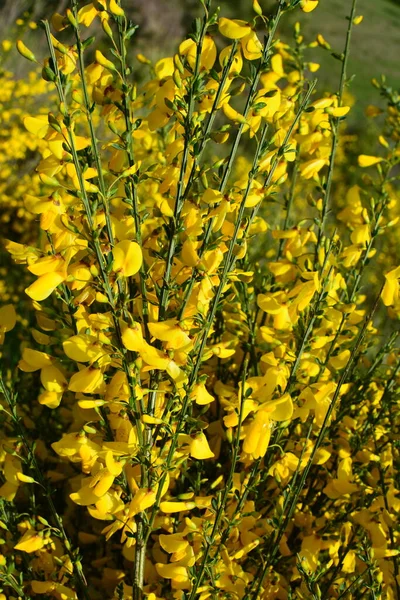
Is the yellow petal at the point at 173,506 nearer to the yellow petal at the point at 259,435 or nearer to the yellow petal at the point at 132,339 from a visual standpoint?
the yellow petal at the point at 259,435

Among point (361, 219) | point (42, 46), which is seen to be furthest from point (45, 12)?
point (361, 219)

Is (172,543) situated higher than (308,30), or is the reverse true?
(172,543)

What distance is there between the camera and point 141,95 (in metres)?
1.09

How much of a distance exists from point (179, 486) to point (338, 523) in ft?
0.98

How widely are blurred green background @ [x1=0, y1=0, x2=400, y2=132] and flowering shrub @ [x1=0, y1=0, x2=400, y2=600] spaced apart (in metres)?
0.38

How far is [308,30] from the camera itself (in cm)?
1275

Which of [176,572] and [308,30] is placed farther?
[308,30]

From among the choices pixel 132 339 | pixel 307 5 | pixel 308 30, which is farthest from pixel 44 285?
pixel 308 30

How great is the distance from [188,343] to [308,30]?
13.0 metres

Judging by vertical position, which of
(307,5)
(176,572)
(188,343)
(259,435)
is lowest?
(176,572)

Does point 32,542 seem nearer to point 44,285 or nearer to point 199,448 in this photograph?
point 199,448

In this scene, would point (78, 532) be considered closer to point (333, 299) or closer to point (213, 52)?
point (333, 299)

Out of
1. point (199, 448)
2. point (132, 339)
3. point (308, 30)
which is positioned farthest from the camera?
point (308, 30)

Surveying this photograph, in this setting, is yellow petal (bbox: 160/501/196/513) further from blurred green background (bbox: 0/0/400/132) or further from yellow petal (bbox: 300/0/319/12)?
blurred green background (bbox: 0/0/400/132)
